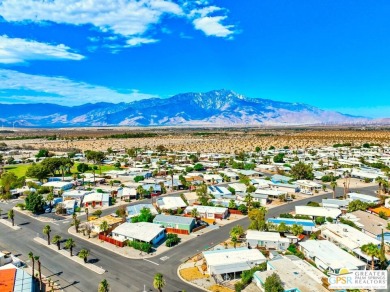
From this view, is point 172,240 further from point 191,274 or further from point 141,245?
point 191,274

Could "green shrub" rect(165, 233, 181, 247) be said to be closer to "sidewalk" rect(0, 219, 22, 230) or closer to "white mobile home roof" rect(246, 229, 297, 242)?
"white mobile home roof" rect(246, 229, 297, 242)

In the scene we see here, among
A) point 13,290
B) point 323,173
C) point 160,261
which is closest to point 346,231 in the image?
point 160,261

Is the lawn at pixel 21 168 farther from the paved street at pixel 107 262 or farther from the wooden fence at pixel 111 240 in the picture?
the wooden fence at pixel 111 240

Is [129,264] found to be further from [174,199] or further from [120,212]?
[174,199]

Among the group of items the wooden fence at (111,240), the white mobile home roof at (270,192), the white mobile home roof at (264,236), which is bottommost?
the wooden fence at (111,240)

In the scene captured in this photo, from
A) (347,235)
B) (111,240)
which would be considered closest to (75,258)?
(111,240)

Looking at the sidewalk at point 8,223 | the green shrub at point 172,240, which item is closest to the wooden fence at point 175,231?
the green shrub at point 172,240

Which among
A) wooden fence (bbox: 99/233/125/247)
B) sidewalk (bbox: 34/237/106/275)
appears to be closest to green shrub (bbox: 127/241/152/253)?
wooden fence (bbox: 99/233/125/247)
